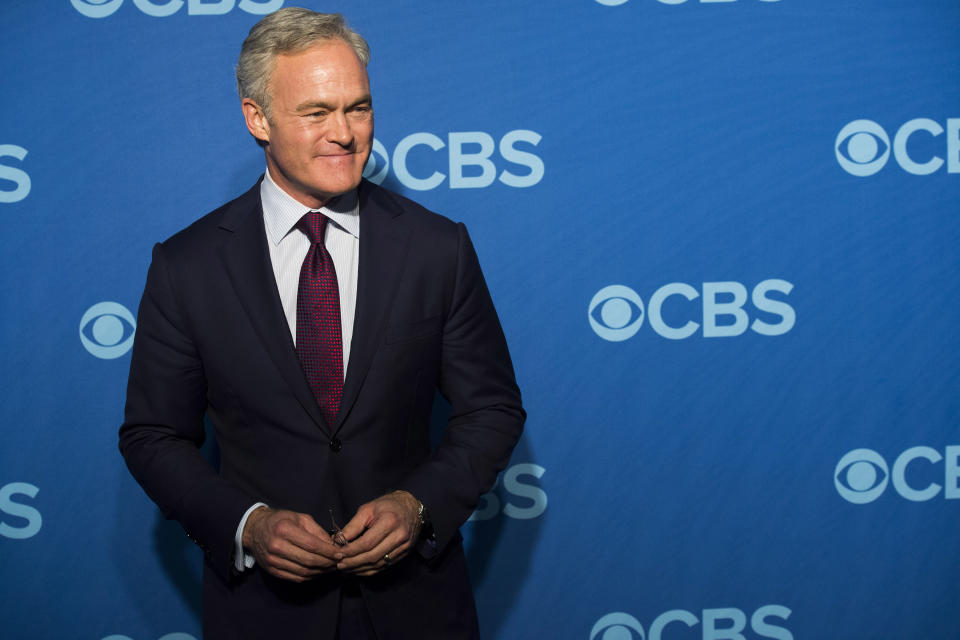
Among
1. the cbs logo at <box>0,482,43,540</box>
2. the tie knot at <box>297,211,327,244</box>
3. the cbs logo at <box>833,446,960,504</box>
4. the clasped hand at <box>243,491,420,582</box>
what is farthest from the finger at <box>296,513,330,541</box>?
the cbs logo at <box>833,446,960,504</box>

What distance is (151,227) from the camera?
6.36ft

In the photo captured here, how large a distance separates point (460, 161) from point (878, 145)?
1.02 metres

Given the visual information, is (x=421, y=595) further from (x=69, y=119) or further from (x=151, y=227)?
(x=69, y=119)

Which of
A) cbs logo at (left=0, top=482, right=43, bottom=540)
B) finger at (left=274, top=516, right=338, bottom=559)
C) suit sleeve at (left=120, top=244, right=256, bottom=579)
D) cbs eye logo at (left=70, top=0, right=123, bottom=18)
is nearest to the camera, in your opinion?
finger at (left=274, top=516, right=338, bottom=559)

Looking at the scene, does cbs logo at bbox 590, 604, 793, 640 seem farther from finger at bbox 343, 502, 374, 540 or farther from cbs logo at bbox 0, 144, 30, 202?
cbs logo at bbox 0, 144, 30, 202

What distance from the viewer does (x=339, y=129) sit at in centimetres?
131

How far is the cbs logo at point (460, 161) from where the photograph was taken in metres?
1.95

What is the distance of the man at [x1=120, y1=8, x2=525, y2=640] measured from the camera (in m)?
1.32

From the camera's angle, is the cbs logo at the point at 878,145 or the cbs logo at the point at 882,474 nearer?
the cbs logo at the point at 878,145

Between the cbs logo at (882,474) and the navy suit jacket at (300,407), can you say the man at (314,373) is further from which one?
the cbs logo at (882,474)

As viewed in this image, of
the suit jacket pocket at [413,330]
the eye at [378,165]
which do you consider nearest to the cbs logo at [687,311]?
the eye at [378,165]

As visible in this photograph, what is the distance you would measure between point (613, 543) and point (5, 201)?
65.8 inches

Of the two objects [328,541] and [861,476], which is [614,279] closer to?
[861,476]

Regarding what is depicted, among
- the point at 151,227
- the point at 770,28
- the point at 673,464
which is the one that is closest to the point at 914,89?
the point at 770,28
